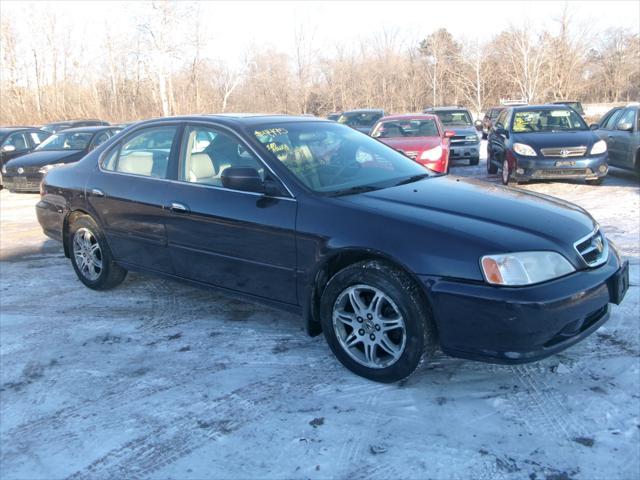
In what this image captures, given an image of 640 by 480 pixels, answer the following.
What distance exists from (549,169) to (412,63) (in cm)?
4222

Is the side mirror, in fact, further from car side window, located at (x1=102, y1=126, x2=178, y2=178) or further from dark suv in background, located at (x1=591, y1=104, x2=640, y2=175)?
dark suv in background, located at (x1=591, y1=104, x2=640, y2=175)

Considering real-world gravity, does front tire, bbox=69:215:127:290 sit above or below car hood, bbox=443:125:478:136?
below

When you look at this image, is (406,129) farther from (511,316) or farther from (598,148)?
(511,316)

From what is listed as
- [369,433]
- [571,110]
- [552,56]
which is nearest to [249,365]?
[369,433]

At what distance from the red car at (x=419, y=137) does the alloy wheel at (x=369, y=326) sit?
6.79 metres

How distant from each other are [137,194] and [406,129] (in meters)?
8.17

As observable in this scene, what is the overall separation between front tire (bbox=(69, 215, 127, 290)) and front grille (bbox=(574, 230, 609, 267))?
3828mm

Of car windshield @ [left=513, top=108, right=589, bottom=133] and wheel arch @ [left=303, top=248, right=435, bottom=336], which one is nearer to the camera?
wheel arch @ [left=303, top=248, right=435, bottom=336]

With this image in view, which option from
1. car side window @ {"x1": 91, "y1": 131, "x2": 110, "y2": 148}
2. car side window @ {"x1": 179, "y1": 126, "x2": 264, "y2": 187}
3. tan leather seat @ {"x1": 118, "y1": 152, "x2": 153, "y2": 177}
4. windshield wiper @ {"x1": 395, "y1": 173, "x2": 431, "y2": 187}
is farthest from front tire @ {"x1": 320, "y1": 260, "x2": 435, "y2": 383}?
car side window @ {"x1": 91, "y1": 131, "x2": 110, "y2": 148}

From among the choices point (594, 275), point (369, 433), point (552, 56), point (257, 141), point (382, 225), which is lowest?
point (369, 433)

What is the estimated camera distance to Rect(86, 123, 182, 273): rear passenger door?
4.38 m

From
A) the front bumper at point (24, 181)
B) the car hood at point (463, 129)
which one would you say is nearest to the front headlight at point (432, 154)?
the car hood at point (463, 129)

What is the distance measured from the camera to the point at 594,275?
3139mm

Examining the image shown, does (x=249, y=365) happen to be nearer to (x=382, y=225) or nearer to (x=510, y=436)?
(x=382, y=225)
